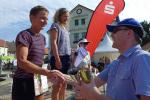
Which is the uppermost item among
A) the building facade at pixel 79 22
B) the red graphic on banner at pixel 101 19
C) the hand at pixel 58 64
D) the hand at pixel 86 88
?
the building facade at pixel 79 22

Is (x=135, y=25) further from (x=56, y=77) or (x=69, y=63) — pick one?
(x=69, y=63)

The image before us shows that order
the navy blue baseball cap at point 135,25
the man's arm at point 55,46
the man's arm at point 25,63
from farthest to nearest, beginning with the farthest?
1. the man's arm at point 55,46
2. the man's arm at point 25,63
3. the navy blue baseball cap at point 135,25

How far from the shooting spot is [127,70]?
10.7ft

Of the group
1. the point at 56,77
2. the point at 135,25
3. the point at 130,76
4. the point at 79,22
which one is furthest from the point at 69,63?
the point at 79,22

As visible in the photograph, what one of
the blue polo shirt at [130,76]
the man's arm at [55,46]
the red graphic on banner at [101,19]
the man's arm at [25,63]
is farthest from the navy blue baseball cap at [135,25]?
the red graphic on banner at [101,19]

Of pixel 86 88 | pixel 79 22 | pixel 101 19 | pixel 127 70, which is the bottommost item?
pixel 86 88

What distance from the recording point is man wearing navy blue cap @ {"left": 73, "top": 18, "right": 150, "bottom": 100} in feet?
10.0

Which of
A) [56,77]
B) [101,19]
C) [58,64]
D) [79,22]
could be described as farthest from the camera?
[79,22]

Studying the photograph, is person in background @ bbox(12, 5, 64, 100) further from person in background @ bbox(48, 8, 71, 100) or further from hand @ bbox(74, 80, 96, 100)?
hand @ bbox(74, 80, 96, 100)

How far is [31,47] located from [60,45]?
51.7 inches

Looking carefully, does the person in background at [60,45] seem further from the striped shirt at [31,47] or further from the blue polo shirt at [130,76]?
the blue polo shirt at [130,76]

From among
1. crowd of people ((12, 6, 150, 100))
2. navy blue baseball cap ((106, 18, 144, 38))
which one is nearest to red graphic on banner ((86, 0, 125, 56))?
crowd of people ((12, 6, 150, 100))

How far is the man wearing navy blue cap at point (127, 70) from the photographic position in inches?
120

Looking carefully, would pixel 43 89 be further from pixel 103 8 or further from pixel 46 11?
pixel 103 8
